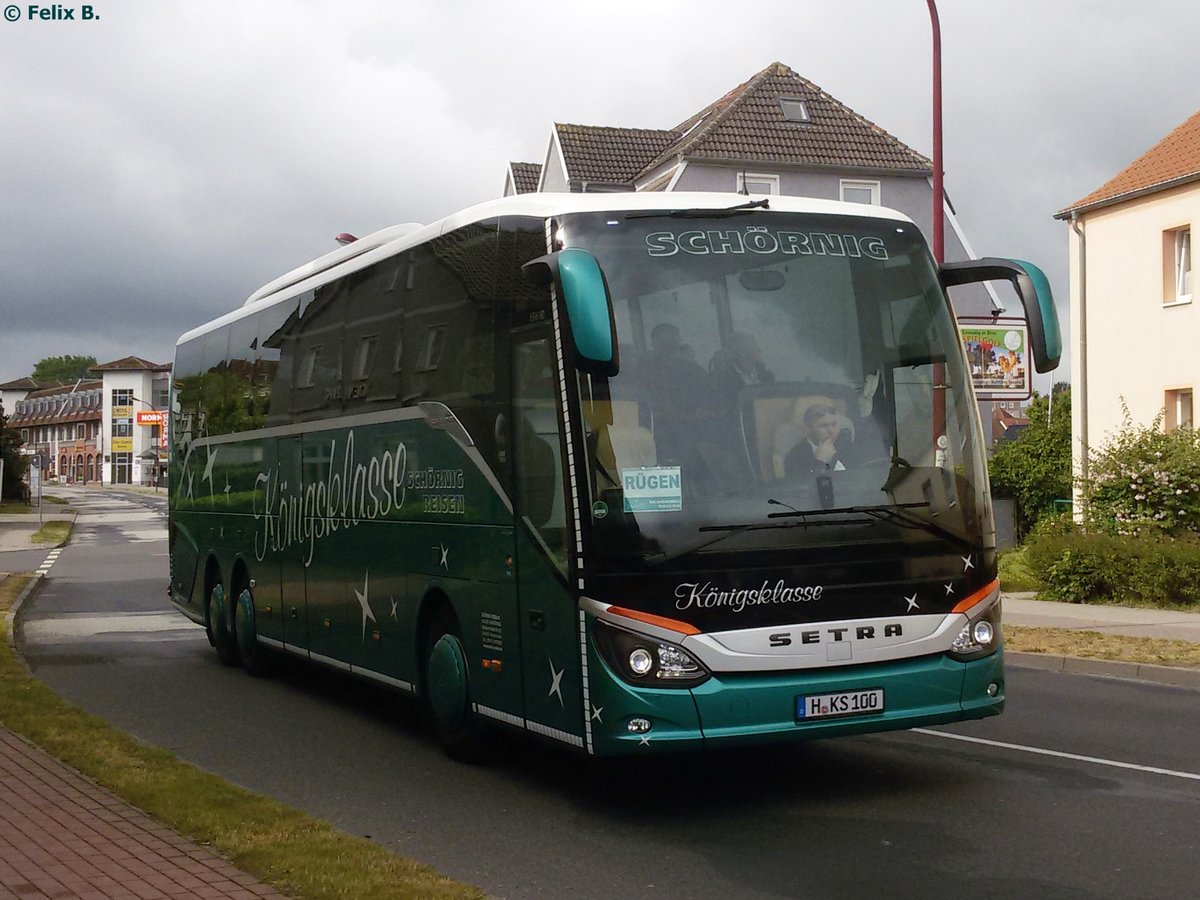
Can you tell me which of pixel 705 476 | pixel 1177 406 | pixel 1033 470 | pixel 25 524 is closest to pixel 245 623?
pixel 705 476

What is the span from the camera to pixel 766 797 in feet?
27.7

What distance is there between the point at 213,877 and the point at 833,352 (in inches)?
152

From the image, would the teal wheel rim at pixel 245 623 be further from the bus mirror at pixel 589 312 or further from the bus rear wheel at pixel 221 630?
the bus mirror at pixel 589 312

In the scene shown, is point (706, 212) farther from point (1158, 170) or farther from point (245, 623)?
point (1158, 170)

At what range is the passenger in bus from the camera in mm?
7883

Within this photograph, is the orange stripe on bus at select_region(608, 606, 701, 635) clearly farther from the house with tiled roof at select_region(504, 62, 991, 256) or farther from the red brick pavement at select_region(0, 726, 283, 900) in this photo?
the house with tiled roof at select_region(504, 62, 991, 256)

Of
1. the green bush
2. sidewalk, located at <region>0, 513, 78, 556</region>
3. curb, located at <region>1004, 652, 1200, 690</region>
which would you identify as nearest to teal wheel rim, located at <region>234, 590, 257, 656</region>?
curb, located at <region>1004, 652, 1200, 690</region>

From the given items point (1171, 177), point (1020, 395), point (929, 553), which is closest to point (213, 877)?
point (929, 553)

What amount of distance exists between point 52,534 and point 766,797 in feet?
156

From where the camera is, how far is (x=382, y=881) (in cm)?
629

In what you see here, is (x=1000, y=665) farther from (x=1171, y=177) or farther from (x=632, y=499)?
(x=1171, y=177)

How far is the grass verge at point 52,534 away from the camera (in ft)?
161

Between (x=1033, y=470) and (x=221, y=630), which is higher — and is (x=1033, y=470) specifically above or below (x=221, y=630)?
above

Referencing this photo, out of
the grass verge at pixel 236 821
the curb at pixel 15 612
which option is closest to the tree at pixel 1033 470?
the curb at pixel 15 612
